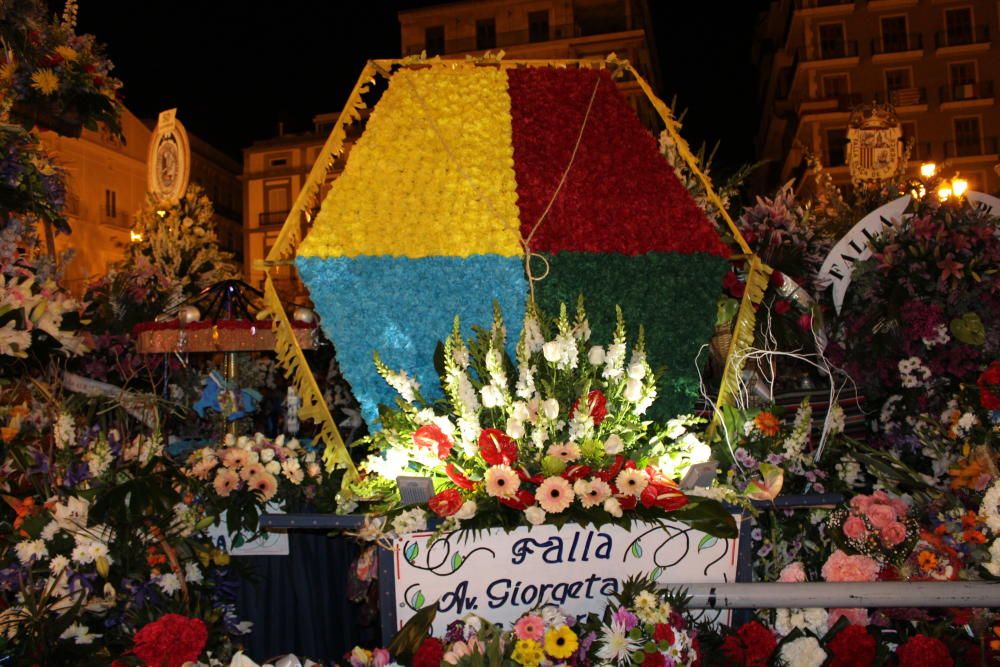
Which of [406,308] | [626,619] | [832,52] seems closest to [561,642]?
[626,619]

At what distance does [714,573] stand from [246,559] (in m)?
2.26

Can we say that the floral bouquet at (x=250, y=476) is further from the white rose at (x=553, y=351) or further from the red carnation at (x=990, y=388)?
the red carnation at (x=990, y=388)

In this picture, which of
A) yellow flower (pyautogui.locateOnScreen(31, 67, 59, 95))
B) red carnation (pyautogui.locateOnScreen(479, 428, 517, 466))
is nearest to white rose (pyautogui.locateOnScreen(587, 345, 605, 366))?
red carnation (pyautogui.locateOnScreen(479, 428, 517, 466))

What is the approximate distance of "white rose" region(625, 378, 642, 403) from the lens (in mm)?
3572

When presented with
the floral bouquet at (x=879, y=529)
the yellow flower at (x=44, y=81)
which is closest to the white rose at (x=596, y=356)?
the floral bouquet at (x=879, y=529)

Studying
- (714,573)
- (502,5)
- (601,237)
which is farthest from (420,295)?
(502,5)

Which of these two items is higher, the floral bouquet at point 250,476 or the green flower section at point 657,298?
the green flower section at point 657,298

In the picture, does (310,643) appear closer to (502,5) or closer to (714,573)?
(714,573)

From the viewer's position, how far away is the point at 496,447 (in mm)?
3416

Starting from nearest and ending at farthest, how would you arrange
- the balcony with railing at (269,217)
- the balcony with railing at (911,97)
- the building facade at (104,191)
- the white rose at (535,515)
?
the white rose at (535,515), the building facade at (104,191), the balcony with railing at (911,97), the balcony with railing at (269,217)

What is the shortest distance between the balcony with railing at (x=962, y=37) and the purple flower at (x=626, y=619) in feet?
110

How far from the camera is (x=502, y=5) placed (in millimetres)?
31625

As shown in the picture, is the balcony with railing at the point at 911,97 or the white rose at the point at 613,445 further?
the balcony with railing at the point at 911,97

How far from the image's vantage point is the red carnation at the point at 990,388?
3881 mm
